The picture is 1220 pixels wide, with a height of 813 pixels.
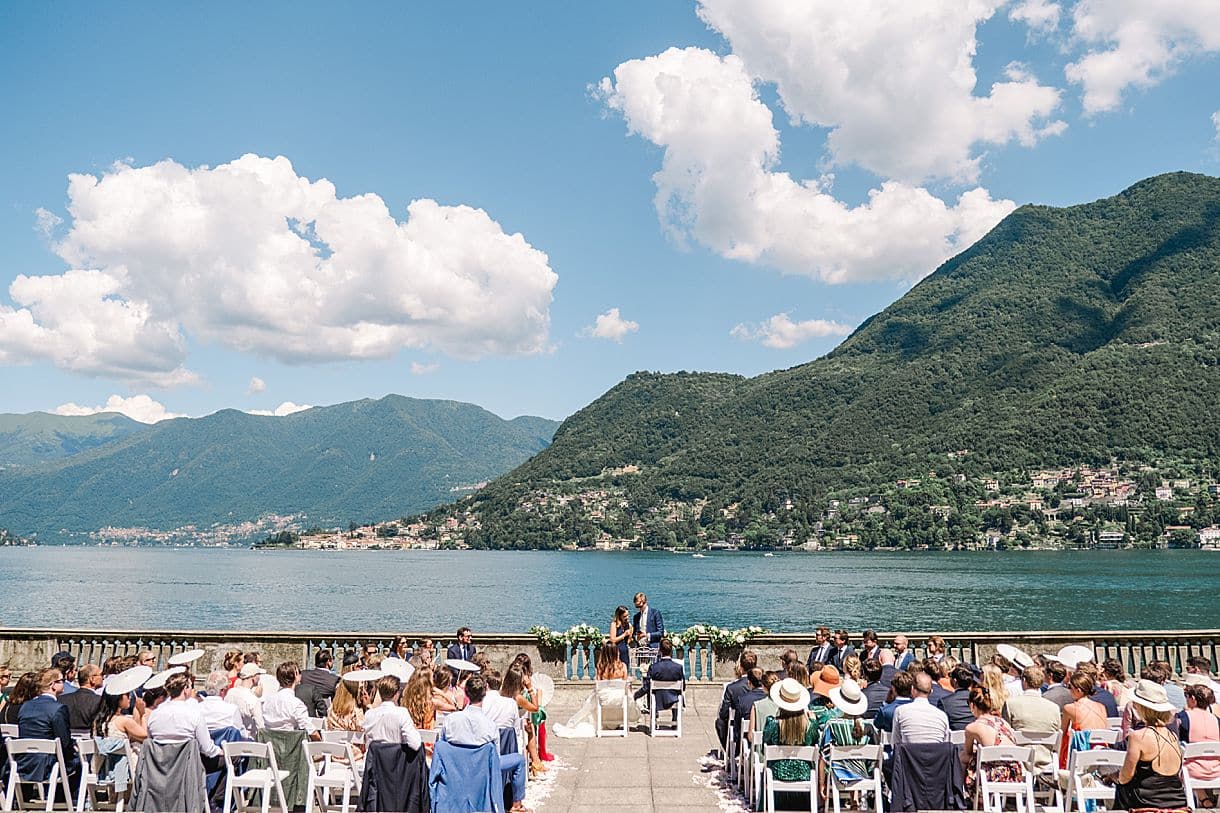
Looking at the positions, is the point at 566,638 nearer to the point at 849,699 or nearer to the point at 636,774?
the point at 636,774

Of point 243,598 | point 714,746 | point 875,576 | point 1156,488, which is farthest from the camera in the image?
point 1156,488

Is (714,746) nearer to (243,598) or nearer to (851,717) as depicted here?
(851,717)

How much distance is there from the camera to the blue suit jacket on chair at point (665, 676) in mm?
10742

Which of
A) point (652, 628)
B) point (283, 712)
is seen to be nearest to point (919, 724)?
point (283, 712)

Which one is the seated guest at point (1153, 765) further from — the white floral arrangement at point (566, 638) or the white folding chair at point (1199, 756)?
the white floral arrangement at point (566, 638)

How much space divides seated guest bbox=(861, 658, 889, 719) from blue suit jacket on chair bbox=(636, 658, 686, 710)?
269 centimetres

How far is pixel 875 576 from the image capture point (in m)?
100

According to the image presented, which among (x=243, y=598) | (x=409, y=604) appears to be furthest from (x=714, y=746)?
(x=243, y=598)

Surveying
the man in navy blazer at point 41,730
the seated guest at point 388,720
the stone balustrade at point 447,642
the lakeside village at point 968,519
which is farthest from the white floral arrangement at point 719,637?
the lakeside village at point 968,519

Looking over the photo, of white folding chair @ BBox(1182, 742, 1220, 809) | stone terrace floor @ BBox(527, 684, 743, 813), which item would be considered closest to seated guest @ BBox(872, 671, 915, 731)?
stone terrace floor @ BBox(527, 684, 743, 813)

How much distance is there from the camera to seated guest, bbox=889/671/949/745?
6977 mm

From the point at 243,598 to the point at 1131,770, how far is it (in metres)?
85.7

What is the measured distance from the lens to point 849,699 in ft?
25.7

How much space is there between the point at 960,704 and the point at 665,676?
3.90 m
